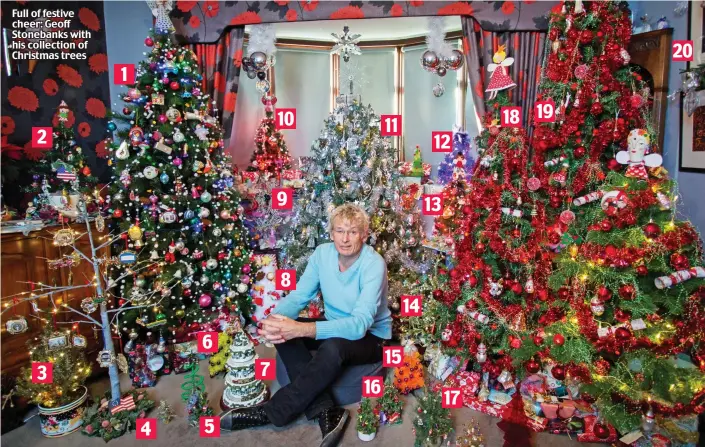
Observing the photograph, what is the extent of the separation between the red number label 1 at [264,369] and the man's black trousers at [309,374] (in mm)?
227

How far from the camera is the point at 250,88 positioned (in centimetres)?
571

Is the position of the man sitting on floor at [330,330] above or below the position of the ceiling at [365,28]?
below

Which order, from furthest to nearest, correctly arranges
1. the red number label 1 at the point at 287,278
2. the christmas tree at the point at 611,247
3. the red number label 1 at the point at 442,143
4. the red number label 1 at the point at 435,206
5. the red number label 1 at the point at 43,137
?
Answer: the red number label 1 at the point at 442,143, the red number label 1 at the point at 435,206, the red number label 1 at the point at 287,278, the red number label 1 at the point at 43,137, the christmas tree at the point at 611,247

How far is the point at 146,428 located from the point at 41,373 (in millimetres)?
638

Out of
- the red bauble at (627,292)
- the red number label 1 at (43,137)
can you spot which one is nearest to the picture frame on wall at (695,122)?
the red bauble at (627,292)

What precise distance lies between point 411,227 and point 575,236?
1412 mm

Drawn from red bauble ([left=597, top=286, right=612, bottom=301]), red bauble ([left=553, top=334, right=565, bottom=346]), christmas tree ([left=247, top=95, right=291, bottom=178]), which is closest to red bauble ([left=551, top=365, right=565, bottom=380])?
red bauble ([left=553, top=334, right=565, bottom=346])

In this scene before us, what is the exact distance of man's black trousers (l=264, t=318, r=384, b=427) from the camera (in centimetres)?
217

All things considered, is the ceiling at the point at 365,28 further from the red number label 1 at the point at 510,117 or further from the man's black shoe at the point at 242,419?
the man's black shoe at the point at 242,419

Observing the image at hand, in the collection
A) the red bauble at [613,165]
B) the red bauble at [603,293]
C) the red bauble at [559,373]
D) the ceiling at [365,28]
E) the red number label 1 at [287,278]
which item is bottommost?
the red bauble at [559,373]

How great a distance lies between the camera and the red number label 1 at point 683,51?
2.64 metres

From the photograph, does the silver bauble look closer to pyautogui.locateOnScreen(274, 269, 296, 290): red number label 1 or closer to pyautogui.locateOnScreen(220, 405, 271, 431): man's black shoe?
pyautogui.locateOnScreen(274, 269, 296, 290): red number label 1

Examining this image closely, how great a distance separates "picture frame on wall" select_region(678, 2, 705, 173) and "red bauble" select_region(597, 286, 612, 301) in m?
1.25

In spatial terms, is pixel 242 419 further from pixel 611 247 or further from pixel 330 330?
pixel 611 247
